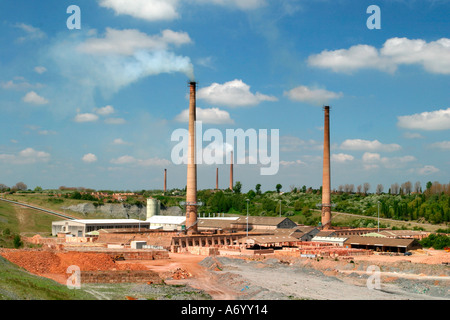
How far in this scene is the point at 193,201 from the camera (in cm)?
8750

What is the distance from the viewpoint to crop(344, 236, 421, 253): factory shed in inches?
2985

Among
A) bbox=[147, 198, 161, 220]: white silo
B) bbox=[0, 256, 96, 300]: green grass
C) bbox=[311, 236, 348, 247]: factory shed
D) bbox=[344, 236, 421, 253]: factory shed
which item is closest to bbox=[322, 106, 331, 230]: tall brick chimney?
bbox=[311, 236, 348, 247]: factory shed

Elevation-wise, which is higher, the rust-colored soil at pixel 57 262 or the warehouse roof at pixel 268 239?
the rust-colored soil at pixel 57 262

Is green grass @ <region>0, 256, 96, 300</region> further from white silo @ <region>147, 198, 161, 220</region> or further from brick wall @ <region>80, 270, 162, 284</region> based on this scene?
white silo @ <region>147, 198, 161, 220</region>

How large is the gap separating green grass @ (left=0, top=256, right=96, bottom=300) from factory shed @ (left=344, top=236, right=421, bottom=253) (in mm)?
55729

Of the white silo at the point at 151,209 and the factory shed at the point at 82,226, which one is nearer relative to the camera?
the factory shed at the point at 82,226

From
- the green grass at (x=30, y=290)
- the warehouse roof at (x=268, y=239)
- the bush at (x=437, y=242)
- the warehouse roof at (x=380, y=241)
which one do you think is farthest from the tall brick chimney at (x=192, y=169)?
A: the green grass at (x=30, y=290)

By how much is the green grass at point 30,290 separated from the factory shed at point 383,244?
55729 millimetres

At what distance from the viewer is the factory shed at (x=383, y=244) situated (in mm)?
75812

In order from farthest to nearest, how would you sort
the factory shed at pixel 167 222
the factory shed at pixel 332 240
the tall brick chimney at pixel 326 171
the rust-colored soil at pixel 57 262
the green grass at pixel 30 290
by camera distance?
the factory shed at pixel 167 222 < the tall brick chimney at pixel 326 171 < the factory shed at pixel 332 240 < the rust-colored soil at pixel 57 262 < the green grass at pixel 30 290

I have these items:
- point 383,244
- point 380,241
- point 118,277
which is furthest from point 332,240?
point 118,277

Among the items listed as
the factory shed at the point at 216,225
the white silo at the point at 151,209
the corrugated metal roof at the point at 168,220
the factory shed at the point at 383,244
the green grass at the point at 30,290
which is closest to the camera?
the green grass at the point at 30,290

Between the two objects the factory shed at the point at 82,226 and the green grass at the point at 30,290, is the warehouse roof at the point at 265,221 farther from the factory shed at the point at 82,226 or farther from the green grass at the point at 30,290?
the green grass at the point at 30,290
